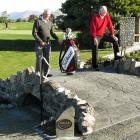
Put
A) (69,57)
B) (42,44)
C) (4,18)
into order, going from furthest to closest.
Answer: (4,18)
(69,57)
(42,44)

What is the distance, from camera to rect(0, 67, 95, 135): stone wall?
10.3 metres

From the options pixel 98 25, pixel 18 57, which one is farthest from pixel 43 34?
pixel 18 57

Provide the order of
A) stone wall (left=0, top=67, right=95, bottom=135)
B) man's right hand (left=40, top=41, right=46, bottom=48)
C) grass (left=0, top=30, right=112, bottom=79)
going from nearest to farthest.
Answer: stone wall (left=0, top=67, right=95, bottom=135) < man's right hand (left=40, top=41, right=46, bottom=48) < grass (left=0, top=30, right=112, bottom=79)

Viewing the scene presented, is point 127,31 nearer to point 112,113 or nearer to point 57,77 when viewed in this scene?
point 57,77

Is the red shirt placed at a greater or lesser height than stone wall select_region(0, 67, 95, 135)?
greater

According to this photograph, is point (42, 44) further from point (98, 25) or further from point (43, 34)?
point (98, 25)

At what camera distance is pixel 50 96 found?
11805mm

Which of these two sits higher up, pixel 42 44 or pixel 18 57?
pixel 42 44

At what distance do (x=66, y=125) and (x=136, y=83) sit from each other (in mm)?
3457

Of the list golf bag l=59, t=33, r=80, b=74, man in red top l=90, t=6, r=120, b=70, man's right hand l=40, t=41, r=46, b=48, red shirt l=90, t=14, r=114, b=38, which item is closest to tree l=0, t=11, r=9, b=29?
man in red top l=90, t=6, r=120, b=70

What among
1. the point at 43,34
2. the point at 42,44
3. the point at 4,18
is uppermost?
the point at 43,34

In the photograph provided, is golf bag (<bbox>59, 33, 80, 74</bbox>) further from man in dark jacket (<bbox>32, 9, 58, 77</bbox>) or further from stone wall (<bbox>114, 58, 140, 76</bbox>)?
stone wall (<bbox>114, 58, 140, 76</bbox>)

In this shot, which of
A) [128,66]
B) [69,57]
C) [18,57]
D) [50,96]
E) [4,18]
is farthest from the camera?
[4,18]

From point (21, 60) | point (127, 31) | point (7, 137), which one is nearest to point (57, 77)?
point (7, 137)
